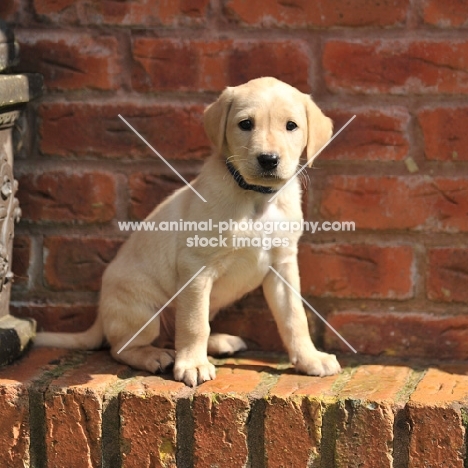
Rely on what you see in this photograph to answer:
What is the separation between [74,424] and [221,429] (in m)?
0.41

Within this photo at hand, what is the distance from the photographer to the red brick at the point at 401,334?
8.53 feet

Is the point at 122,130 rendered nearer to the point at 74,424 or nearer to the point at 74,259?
the point at 74,259

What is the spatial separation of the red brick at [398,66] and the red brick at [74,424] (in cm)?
118

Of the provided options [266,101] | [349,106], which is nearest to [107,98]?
[266,101]

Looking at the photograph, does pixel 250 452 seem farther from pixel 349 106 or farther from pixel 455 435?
pixel 349 106

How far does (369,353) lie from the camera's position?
2672mm

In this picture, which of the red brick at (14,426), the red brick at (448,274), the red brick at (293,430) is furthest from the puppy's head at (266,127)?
the red brick at (14,426)

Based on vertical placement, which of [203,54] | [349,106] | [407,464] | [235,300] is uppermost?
[203,54]

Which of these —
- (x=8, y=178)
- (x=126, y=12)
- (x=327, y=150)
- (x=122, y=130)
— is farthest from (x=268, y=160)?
(x=8, y=178)

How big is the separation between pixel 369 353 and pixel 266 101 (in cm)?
89

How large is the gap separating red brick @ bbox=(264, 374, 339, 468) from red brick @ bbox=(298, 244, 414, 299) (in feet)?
1.81

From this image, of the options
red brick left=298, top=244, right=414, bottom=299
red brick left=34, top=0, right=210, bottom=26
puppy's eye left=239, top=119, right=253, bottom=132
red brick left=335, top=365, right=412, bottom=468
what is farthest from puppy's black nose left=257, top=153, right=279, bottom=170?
red brick left=335, top=365, right=412, bottom=468

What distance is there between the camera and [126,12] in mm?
2590

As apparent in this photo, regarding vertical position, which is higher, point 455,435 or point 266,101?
point 266,101
